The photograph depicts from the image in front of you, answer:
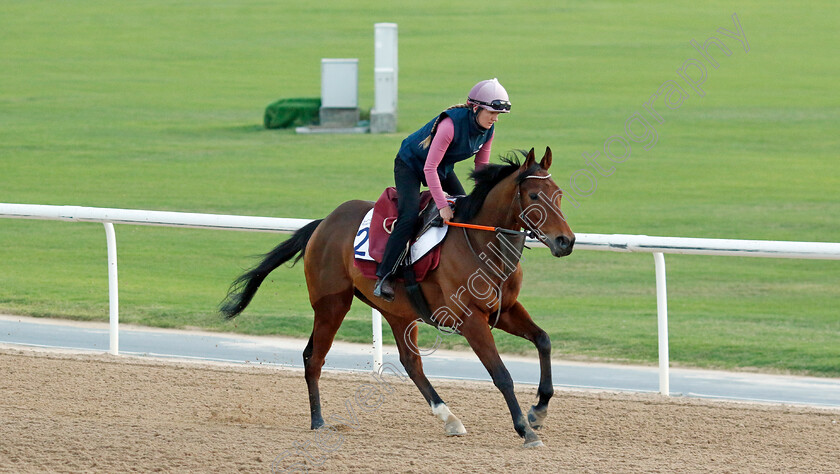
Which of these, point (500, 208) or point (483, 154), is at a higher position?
point (483, 154)

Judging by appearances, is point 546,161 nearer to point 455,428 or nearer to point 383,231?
point 383,231

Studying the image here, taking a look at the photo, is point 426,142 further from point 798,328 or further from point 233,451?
point 798,328

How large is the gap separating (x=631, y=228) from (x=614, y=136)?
663 cm

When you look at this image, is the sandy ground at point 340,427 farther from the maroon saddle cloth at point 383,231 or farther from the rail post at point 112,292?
the maroon saddle cloth at point 383,231

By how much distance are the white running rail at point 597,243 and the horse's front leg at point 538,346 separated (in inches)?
32.7


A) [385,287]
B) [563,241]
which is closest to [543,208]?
[563,241]

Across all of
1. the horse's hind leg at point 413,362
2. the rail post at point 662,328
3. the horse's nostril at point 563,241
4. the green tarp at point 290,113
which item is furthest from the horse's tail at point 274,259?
the green tarp at point 290,113

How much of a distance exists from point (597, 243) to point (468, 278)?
54.3 inches

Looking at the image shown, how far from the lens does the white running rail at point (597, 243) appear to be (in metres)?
5.96

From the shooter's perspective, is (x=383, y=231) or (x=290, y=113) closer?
(x=383, y=231)

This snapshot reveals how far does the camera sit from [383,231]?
5629 mm

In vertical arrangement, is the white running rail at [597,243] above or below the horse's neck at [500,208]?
below

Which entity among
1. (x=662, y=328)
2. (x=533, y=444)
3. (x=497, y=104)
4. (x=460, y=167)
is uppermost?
(x=497, y=104)

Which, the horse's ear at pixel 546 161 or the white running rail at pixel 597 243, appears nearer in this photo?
the horse's ear at pixel 546 161
